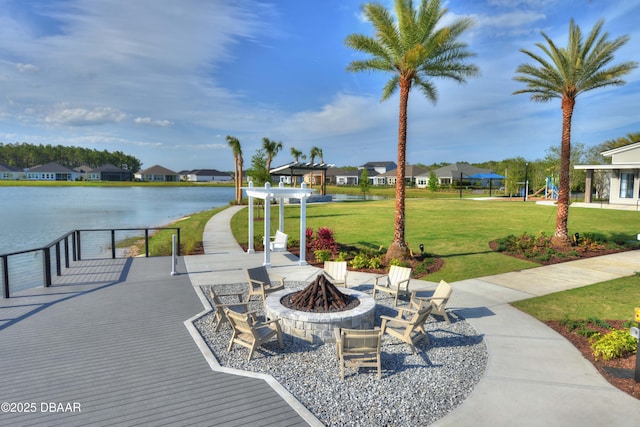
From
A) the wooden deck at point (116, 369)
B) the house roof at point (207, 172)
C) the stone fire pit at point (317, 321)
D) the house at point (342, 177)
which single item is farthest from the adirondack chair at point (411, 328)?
the house roof at point (207, 172)

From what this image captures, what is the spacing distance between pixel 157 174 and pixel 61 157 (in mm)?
39348

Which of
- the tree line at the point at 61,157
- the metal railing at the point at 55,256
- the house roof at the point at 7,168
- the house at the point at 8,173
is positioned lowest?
the metal railing at the point at 55,256

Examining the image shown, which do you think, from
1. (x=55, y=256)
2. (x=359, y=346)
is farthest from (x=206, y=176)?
(x=359, y=346)

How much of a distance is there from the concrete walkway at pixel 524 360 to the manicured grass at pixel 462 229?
1.42 metres

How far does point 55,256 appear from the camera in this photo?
16.3 metres

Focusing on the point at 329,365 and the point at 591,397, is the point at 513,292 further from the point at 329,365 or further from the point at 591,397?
the point at 329,365

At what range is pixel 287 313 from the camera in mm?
7785

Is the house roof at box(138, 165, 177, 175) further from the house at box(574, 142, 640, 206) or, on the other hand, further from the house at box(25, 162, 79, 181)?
the house at box(574, 142, 640, 206)

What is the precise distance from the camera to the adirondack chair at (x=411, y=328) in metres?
7.10

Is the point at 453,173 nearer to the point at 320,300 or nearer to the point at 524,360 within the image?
the point at 320,300

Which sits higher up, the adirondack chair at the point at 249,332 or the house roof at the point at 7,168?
the house roof at the point at 7,168

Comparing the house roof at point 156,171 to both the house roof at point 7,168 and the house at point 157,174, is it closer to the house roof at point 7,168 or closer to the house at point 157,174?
the house at point 157,174

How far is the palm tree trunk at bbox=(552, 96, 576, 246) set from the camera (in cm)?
1734

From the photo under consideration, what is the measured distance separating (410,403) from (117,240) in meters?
23.2
